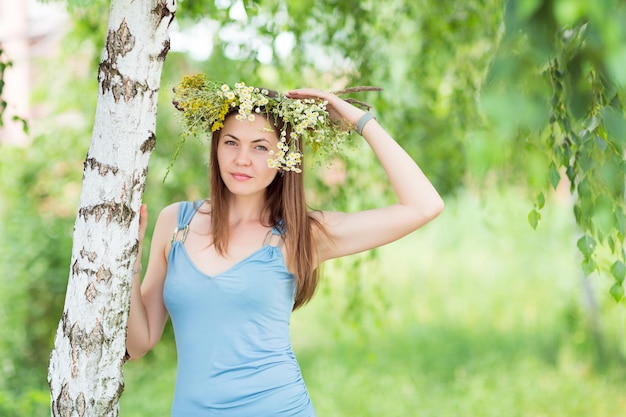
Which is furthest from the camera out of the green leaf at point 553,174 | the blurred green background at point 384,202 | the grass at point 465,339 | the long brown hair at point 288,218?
the grass at point 465,339

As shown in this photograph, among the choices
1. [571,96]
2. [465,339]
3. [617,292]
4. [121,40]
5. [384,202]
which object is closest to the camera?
[571,96]

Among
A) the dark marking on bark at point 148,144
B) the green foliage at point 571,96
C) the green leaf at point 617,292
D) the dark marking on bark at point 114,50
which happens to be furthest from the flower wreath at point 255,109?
the green leaf at point 617,292

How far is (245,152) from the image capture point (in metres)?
2.07

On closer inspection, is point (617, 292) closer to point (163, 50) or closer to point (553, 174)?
point (553, 174)

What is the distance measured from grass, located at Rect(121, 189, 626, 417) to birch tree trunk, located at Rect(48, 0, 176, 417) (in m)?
2.48

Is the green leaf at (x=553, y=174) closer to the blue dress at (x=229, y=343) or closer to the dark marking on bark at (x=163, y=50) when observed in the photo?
the blue dress at (x=229, y=343)

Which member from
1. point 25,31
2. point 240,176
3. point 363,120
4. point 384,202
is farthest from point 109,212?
point 25,31

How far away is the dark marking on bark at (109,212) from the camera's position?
1.74 metres

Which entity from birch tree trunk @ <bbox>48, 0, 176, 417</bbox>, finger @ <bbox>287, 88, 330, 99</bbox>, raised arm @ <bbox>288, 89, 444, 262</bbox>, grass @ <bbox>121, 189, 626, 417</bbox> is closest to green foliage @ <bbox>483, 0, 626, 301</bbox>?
raised arm @ <bbox>288, 89, 444, 262</bbox>

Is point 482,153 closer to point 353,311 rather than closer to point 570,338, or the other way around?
point 353,311

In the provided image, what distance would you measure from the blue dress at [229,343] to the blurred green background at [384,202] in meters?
0.77

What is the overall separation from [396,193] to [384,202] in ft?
8.44

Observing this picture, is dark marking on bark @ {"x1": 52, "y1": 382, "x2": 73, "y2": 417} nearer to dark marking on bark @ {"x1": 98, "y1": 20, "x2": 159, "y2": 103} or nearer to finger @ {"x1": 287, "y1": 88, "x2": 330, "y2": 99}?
dark marking on bark @ {"x1": 98, "y1": 20, "x2": 159, "y2": 103}

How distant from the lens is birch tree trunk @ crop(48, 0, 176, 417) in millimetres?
1722
